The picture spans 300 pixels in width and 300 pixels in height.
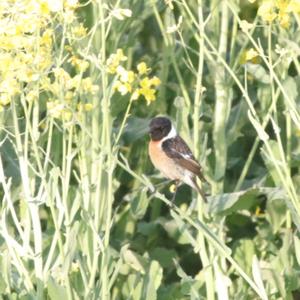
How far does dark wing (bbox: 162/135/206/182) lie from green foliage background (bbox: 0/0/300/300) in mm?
73

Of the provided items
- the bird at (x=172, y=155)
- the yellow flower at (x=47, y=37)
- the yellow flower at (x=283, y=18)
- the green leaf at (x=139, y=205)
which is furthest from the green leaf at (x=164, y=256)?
the yellow flower at (x=47, y=37)

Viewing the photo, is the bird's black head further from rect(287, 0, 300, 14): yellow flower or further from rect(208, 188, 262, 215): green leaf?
rect(287, 0, 300, 14): yellow flower

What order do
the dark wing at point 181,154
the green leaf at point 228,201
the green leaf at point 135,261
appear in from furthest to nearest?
the green leaf at point 135,261 < the green leaf at point 228,201 < the dark wing at point 181,154

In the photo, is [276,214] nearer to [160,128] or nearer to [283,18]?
[160,128]

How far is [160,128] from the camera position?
5.36 metres

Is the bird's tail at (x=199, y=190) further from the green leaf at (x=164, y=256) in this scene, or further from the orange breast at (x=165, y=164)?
the green leaf at (x=164, y=256)

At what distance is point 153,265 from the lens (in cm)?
510

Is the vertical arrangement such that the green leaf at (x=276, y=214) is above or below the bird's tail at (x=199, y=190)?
below

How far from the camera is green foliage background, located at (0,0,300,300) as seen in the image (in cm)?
421

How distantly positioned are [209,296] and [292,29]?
5.25 feet

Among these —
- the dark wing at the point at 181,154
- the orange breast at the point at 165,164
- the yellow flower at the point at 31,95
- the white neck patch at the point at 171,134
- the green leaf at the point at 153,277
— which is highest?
the yellow flower at the point at 31,95

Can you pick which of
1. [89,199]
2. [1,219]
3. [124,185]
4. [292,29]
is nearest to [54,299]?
[1,219]

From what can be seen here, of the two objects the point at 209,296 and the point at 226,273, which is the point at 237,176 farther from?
the point at 209,296

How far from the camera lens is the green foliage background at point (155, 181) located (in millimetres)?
4211
